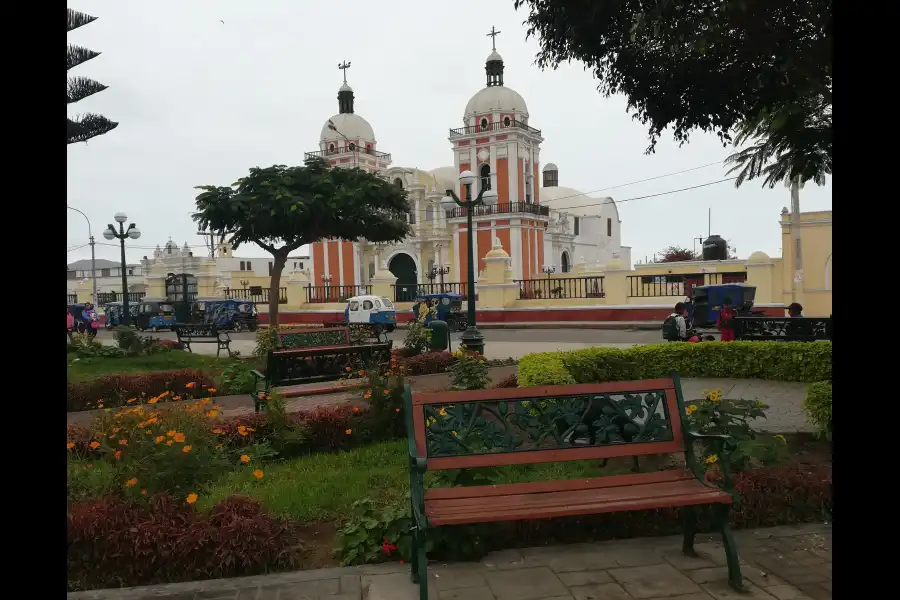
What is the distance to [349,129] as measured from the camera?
51.9 meters

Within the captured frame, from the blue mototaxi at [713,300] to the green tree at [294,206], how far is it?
29.2ft

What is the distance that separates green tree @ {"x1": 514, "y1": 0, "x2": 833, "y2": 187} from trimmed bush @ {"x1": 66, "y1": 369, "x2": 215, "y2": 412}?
22.4 ft

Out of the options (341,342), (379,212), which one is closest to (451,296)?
(379,212)

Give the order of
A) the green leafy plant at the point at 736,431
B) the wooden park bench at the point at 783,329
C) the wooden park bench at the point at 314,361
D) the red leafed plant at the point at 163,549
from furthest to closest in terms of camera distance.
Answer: the wooden park bench at the point at 783,329, the wooden park bench at the point at 314,361, the green leafy plant at the point at 736,431, the red leafed plant at the point at 163,549

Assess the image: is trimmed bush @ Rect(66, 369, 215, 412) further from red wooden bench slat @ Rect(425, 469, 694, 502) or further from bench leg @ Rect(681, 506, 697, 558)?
bench leg @ Rect(681, 506, 697, 558)

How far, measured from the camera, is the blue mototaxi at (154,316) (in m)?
30.9

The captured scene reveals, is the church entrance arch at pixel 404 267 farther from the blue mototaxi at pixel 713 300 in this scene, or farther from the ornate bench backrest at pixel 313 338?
the ornate bench backrest at pixel 313 338

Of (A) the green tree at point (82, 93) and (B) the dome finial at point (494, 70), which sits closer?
(A) the green tree at point (82, 93)

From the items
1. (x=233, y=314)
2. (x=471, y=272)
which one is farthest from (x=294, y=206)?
(x=233, y=314)

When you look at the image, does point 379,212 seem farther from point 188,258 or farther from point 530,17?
point 188,258

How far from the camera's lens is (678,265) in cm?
3662

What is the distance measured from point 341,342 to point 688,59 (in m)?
7.31

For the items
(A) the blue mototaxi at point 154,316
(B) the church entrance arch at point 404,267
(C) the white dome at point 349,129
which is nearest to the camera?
(A) the blue mototaxi at point 154,316

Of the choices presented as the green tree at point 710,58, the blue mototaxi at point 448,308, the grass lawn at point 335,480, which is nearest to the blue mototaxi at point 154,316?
the blue mototaxi at point 448,308
